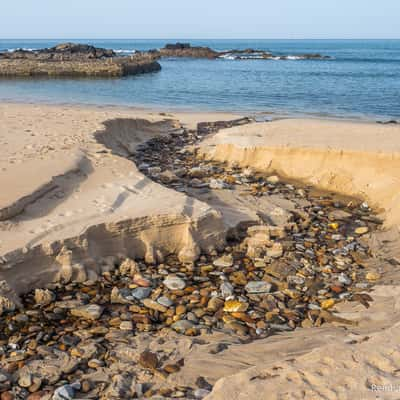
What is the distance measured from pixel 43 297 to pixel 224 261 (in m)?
2.23

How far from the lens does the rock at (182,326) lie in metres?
4.26

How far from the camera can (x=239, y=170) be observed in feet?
32.2

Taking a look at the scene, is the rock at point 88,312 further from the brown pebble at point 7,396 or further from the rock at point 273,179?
the rock at point 273,179

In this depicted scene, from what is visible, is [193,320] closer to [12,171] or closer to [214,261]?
[214,261]

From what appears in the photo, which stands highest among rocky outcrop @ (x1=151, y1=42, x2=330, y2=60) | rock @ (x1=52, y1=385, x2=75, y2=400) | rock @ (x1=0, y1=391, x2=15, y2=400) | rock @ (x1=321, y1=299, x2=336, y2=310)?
rocky outcrop @ (x1=151, y1=42, x2=330, y2=60)

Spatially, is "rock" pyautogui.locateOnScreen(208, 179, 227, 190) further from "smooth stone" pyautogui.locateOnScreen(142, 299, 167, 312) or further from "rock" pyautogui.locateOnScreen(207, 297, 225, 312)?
"smooth stone" pyautogui.locateOnScreen(142, 299, 167, 312)

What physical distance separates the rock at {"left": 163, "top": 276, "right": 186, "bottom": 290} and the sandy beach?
1.46ft

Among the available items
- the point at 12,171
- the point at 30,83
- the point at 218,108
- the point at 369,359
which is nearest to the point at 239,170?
the point at 12,171

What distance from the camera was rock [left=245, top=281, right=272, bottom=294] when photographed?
16.7 ft

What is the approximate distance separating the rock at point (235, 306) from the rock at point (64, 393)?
1868mm

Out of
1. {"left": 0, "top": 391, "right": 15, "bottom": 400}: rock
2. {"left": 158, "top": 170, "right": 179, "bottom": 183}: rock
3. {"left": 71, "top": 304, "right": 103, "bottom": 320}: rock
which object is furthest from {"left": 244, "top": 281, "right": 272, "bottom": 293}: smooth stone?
{"left": 158, "top": 170, "right": 179, "bottom": 183}: rock

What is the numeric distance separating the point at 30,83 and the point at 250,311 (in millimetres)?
29601

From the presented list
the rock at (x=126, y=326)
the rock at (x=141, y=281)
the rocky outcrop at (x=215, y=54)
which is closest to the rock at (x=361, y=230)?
the rock at (x=141, y=281)

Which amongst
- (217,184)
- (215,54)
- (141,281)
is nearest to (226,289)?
(141,281)
